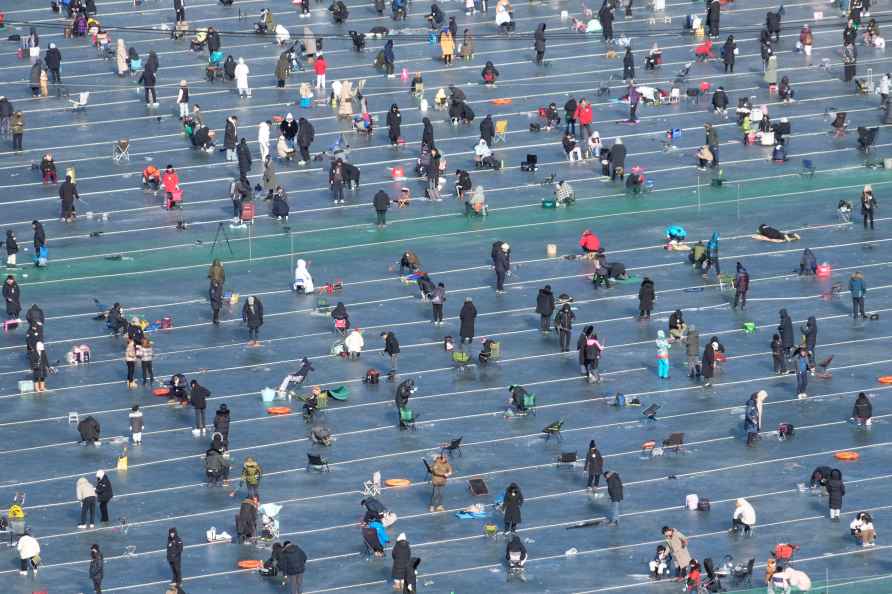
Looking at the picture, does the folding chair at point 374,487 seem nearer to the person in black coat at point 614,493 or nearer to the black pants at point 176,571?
the person in black coat at point 614,493

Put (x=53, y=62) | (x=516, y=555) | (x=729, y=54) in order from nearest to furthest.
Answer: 1. (x=516, y=555)
2. (x=53, y=62)
3. (x=729, y=54)

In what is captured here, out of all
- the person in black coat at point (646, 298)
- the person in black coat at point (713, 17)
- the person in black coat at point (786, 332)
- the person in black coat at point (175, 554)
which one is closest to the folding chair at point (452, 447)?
the person in black coat at point (175, 554)

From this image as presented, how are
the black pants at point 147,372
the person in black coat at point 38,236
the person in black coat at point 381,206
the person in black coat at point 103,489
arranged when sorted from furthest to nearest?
1. the person in black coat at point 381,206
2. the person in black coat at point 38,236
3. the black pants at point 147,372
4. the person in black coat at point 103,489

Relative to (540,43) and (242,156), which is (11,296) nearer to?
(242,156)

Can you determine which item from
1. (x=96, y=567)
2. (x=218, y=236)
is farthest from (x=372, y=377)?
(x=96, y=567)

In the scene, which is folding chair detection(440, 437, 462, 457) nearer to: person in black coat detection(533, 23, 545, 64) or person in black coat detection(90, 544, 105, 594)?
person in black coat detection(90, 544, 105, 594)

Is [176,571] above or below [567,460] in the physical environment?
below

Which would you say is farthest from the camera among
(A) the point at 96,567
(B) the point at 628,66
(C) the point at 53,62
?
(B) the point at 628,66
